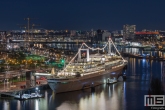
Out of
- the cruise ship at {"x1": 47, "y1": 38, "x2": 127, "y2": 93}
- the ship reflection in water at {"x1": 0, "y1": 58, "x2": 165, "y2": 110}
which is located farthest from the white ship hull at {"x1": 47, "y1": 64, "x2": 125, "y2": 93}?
the ship reflection in water at {"x1": 0, "y1": 58, "x2": 165, "y2": 110}

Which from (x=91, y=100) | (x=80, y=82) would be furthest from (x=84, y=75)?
(x=91, y=100)

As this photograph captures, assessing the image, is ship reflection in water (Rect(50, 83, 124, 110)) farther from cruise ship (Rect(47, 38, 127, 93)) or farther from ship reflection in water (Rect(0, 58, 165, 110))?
cruise ship (Rect(47, 38, 127, 93))

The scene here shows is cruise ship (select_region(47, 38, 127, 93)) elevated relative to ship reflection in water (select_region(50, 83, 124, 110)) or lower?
elevated

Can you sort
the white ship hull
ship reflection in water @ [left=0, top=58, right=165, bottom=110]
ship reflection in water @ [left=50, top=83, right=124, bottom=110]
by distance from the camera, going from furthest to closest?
the white ship hull < ship reflection in water @ [left=50, top=83, right=124, bottom=110] < ship reflection in water @ [left=0, top=58, right=165, bottom=110]

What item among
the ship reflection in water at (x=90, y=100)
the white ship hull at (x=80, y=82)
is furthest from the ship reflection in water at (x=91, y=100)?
the white ship hull at (x=80, y=82)

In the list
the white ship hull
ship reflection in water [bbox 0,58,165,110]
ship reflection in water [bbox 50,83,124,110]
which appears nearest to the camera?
ship reflection in water [bbox 0,58,165,110]

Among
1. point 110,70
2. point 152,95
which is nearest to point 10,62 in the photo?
point 110,70

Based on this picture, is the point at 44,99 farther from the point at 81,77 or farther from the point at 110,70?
the point at 110,70

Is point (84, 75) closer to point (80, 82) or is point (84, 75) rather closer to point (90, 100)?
point (80, 82)

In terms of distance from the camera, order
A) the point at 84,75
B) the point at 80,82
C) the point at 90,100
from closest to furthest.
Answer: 1. the point at 90,100
2. the point at 80,82
3. the point at 84,75
